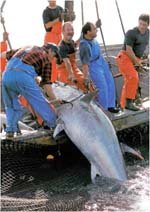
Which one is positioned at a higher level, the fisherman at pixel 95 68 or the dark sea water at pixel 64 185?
the fisherman at pixel 95 68

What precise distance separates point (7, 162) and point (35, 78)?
4.80 ft

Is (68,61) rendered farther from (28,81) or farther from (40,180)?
(40,180)

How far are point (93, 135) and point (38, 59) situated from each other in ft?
4.91

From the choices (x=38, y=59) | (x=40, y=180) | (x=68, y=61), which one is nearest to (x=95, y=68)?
(x=68, y=61)

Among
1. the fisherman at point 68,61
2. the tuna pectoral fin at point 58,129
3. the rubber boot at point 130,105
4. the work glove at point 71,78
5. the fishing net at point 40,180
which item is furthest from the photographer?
the rubber boot at point 130,105

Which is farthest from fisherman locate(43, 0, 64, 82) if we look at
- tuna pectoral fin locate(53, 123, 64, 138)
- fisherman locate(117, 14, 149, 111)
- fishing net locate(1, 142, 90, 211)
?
tuna pectoral fin locate(53, 123, 64, 138)

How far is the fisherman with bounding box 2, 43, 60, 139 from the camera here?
8.01m

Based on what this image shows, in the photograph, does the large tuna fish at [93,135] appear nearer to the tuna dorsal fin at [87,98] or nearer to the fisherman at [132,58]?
the tuna dorsal fin at [87,98]

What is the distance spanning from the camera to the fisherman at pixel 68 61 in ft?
30.6

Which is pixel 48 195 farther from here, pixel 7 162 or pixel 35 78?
pixel 35 78

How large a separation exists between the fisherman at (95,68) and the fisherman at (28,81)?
1280 mm

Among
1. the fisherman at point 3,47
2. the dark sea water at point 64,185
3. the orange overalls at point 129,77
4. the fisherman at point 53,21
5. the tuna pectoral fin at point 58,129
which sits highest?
the fisherman at point 53,21

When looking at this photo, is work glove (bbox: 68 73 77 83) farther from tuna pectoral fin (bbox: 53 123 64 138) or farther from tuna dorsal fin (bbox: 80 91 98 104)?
tuna pectoral fin (bbox: 53 123 64 138)

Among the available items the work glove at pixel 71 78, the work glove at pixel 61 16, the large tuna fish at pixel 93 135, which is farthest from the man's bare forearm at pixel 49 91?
the work glove at pixel 61 16
